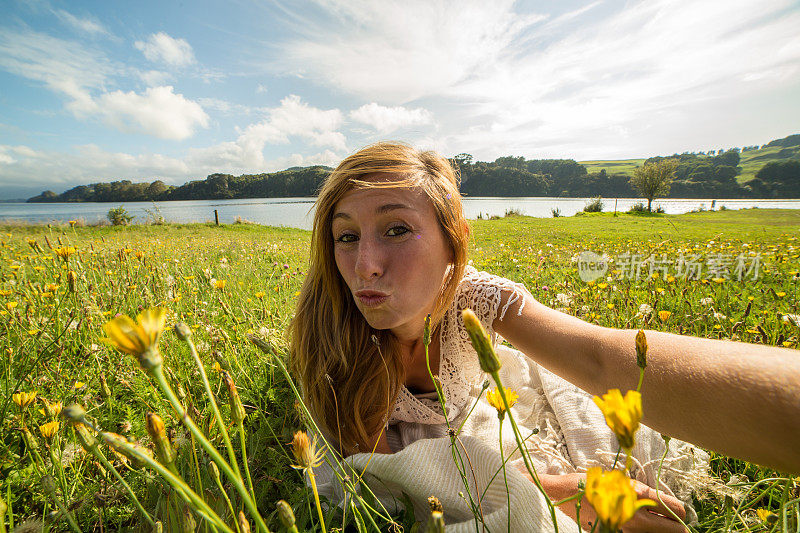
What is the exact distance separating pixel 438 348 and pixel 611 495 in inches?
72.5

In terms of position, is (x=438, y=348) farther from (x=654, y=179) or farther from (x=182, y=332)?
(x=654, y=179)

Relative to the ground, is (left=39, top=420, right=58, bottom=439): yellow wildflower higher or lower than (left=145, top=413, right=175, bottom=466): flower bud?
lower

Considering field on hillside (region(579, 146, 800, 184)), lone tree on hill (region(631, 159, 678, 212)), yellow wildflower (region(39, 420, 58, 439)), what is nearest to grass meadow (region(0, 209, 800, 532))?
yellow wildflower (region(39, 420, 58, 439))

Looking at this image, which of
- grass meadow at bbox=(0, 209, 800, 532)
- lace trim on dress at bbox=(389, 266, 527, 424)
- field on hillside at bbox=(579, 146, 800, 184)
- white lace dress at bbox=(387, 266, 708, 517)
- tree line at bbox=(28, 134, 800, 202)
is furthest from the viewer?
field on hillside at bbox=(579, 146, 800, 184)

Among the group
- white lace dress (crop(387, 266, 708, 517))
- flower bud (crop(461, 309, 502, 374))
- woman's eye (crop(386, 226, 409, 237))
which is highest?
woman's eye (crop(386, 226, 409, 237))

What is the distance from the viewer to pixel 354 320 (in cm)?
201

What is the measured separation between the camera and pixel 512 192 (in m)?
70.7

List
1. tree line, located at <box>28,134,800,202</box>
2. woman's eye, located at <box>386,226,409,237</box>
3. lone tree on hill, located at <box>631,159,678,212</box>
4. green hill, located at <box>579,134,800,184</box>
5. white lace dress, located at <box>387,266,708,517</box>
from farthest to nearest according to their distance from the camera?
green hill, located at <box>579,134,800,184</box> → tree line, located at <box>28,134,800,202</box> → lone tree on hill, located at <box>631,159,678,212</box> → white lace dress, located at <box>387,266,708,517</box> → woman's eye, located at <box>386,226,409,237</box>

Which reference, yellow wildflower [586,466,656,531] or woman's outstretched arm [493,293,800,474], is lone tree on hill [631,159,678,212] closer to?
woman's outstretched arm [493,293,800,474]

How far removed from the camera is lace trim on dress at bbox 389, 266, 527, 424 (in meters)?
1.89

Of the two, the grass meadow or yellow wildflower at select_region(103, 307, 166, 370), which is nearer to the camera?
yellow wildflower at select_region(103, 307, 166, 370)

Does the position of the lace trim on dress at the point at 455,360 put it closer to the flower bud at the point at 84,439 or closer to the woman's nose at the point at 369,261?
the woman's nose at the point at 369,261

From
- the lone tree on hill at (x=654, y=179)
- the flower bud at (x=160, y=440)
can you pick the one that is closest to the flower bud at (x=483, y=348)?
the flower bud at (x=160, y=440)

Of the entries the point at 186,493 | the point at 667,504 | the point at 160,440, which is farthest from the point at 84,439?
the point at 667,504
